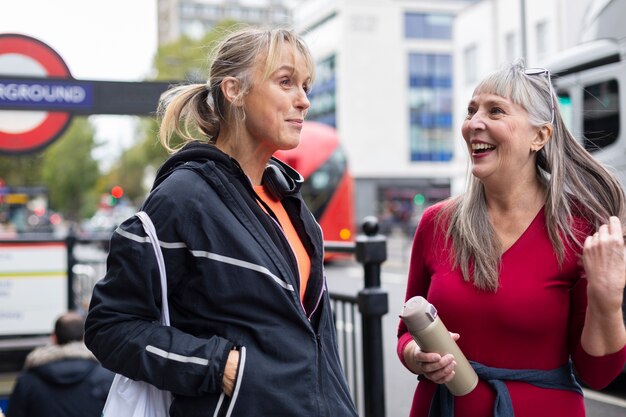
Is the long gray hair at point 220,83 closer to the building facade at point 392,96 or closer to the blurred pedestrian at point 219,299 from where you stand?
the blurred pedestrian at point 219,299

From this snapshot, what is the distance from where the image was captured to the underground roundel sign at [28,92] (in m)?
4.50

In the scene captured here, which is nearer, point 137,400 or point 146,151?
point 137,400

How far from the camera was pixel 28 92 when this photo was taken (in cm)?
452

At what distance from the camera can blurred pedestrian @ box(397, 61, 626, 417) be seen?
2211mm

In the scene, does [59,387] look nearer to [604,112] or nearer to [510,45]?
[604,112]

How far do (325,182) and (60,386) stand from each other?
58.9 feet

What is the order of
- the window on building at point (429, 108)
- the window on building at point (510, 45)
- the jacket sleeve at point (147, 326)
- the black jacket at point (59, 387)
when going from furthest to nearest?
the window on building at point (429, 108), the window on building at point (510, 45), the black jacket at point (59, 387), the jacket sleeve at point (147, 326)

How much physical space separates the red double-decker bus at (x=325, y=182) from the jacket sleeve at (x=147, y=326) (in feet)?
61.1

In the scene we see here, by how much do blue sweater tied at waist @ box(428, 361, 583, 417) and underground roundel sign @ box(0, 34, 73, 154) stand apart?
3179mm

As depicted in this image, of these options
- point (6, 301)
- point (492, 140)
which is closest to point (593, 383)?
point (492, 140)

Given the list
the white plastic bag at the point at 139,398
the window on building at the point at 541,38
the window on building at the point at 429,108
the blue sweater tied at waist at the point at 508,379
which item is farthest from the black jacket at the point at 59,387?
the window on building at the point at 429,108

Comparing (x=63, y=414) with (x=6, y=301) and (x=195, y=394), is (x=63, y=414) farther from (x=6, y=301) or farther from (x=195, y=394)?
(x=6, y=301)

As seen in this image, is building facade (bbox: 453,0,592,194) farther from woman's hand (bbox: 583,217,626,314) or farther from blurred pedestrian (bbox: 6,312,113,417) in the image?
woman's hand (bbox: 583,217,626,314)

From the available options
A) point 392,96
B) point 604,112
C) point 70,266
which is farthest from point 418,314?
point 392,96
